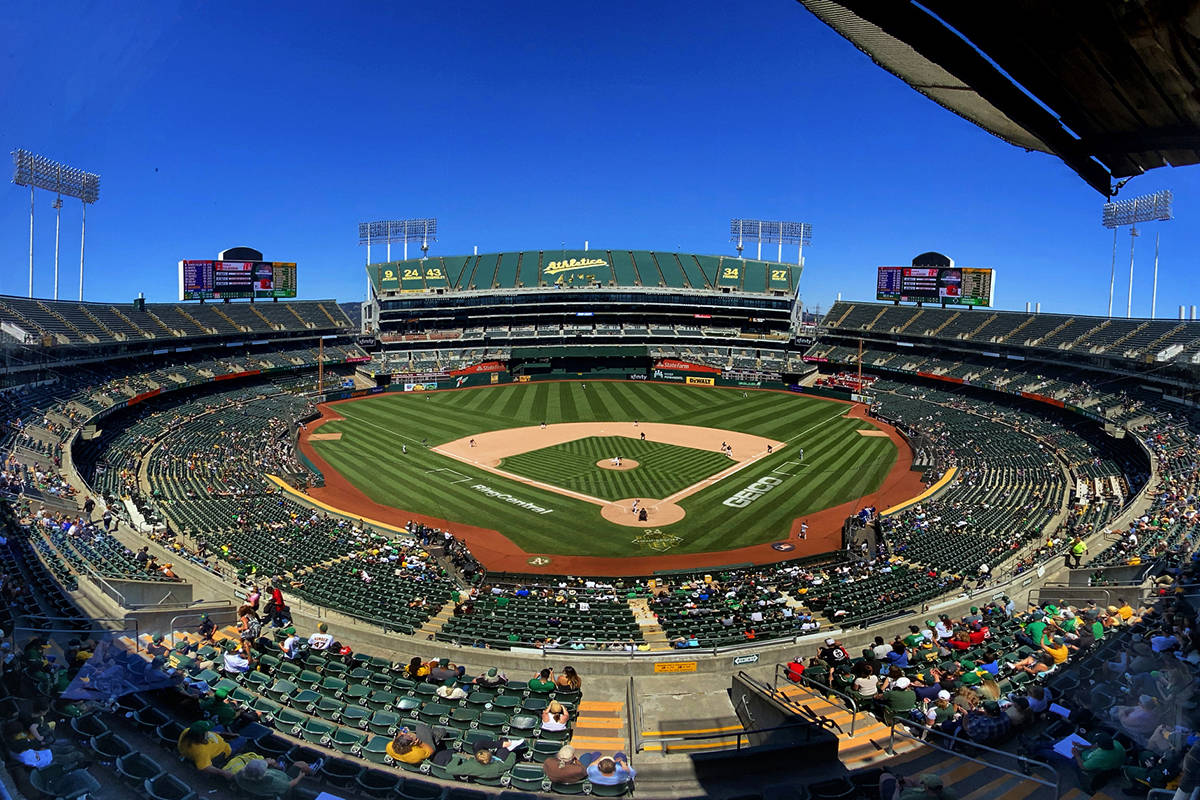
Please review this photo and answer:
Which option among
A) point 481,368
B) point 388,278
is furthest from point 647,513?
point 388,278

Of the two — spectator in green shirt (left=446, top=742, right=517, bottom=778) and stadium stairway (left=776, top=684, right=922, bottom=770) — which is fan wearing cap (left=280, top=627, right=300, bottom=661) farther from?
stadium stairway (left=776, top=684, right=922, bottom=770)

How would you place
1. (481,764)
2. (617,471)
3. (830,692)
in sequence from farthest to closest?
(617,471)
(830,692)
(481,764)

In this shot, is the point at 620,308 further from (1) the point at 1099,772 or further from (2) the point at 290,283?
(1) the point at 1099,772

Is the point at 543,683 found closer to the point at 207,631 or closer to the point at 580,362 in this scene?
the point at 207,631

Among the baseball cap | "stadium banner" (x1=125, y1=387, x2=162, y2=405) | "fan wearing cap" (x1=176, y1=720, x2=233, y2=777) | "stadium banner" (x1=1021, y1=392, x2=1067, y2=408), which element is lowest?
"fan wearing cap" (x1=176, y1=720, x2=233, y2=777)

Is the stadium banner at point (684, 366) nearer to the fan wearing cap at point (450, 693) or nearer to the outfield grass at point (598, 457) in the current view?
the outfield grass at point (598, 457)

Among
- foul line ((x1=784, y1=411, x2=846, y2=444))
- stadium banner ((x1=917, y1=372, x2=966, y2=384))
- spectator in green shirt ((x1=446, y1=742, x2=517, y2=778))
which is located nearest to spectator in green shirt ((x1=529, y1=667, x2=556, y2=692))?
spectator in green shirt ((x1=446, y1=742, x2=517, y2=778))
